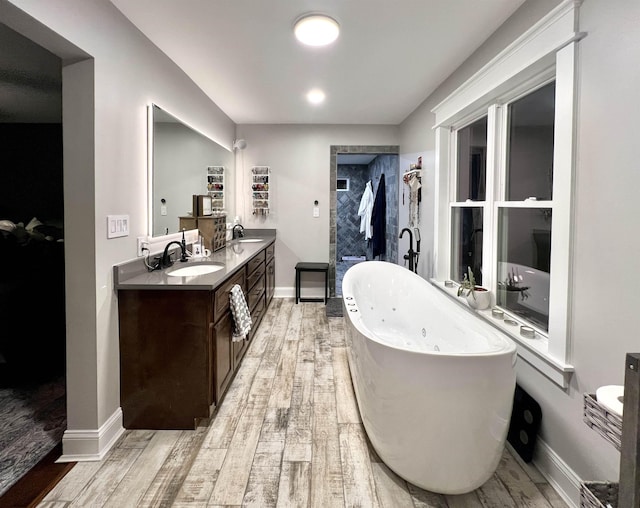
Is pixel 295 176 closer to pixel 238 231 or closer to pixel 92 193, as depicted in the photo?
pixel 238 231

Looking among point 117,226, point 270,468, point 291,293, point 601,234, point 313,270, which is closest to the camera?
point 601,234

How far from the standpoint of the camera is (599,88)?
1.41 meters

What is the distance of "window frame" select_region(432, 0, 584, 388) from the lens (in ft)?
5.09

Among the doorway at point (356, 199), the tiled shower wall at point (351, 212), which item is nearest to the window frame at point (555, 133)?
the doorway at point (356, 199)

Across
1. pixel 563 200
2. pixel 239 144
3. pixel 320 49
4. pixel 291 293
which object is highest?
pixel 320 49

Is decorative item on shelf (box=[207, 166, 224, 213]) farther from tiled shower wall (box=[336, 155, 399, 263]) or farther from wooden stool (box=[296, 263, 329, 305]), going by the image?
tiled shower wall (box=[336, 155, 399, 263])

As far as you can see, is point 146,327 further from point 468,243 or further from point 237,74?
point 468,243

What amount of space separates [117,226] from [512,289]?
8.16 ft

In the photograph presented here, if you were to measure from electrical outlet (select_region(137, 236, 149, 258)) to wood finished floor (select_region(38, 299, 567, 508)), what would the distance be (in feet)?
3.55

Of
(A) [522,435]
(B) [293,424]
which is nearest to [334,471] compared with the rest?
(B) [293,424]

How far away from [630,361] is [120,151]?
2.40 m

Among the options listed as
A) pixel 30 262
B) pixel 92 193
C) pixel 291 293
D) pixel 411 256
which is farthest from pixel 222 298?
pixel 291 293

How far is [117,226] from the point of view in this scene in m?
2.01

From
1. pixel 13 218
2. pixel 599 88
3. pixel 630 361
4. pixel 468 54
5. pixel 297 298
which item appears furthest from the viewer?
pixel 297 298
